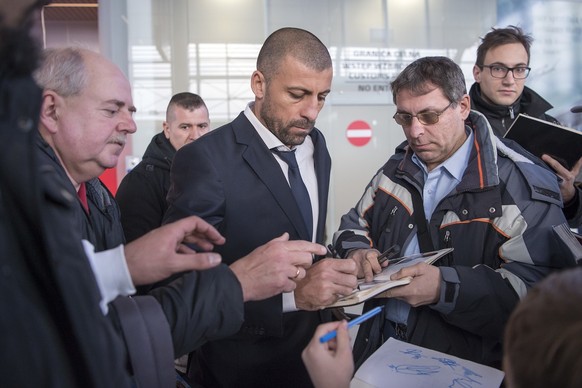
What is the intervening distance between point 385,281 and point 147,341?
0.87m

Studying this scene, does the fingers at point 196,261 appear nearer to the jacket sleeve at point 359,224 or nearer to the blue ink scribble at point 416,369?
the blue ink scribble at point 416,369

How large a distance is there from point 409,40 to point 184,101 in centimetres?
370

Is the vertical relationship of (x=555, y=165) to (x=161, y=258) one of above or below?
above

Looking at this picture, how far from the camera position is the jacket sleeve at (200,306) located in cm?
137

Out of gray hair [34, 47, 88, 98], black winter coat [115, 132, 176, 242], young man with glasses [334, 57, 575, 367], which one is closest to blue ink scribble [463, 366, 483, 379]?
young man with glasses [334, 57, 575, 367]

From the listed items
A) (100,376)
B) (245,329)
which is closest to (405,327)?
(245,329)

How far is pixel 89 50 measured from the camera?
1.99 meters

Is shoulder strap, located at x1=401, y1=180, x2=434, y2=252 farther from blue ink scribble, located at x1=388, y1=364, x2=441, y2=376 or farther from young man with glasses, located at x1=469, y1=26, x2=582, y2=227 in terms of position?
young man with glasses, located at x1=469, y1=26, x2=582, y2=227

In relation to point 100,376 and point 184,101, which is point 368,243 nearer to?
point 100,376

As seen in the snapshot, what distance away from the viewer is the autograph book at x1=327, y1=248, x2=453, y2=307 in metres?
1.71

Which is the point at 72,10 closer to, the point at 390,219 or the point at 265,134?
the point at 265,134

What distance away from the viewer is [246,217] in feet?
6.83

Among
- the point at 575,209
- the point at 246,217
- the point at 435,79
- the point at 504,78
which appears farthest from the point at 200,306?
the point at 504,78

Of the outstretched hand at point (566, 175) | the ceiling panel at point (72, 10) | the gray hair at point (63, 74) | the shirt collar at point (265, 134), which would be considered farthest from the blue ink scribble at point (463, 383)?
the ceiling panel at point (72, 10)
